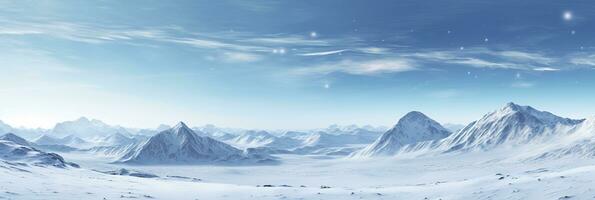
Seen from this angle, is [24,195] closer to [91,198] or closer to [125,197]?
[91,198]

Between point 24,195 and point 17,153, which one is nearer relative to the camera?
point 24,195

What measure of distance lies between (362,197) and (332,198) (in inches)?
100.0

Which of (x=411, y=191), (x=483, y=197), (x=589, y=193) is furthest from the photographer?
(x=411, y=191)

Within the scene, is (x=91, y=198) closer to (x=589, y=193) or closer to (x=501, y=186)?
(x=501, y=186)

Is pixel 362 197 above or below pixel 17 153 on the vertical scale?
below

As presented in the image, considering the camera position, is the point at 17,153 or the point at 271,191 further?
the point at 17,153

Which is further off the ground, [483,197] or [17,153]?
[17,153]

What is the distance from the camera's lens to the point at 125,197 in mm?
39188

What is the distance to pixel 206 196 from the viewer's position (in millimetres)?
41688

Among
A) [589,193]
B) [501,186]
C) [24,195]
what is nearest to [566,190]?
[589,193]

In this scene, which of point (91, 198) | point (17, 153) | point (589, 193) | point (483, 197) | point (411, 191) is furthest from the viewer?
point (17, 153)

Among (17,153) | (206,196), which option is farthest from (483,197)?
(17,153)

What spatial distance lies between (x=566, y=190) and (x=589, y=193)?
4.96 ft

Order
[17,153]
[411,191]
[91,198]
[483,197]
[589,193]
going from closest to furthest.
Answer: [589,193], [483,197], [91,198], [411,191], [17,153]
